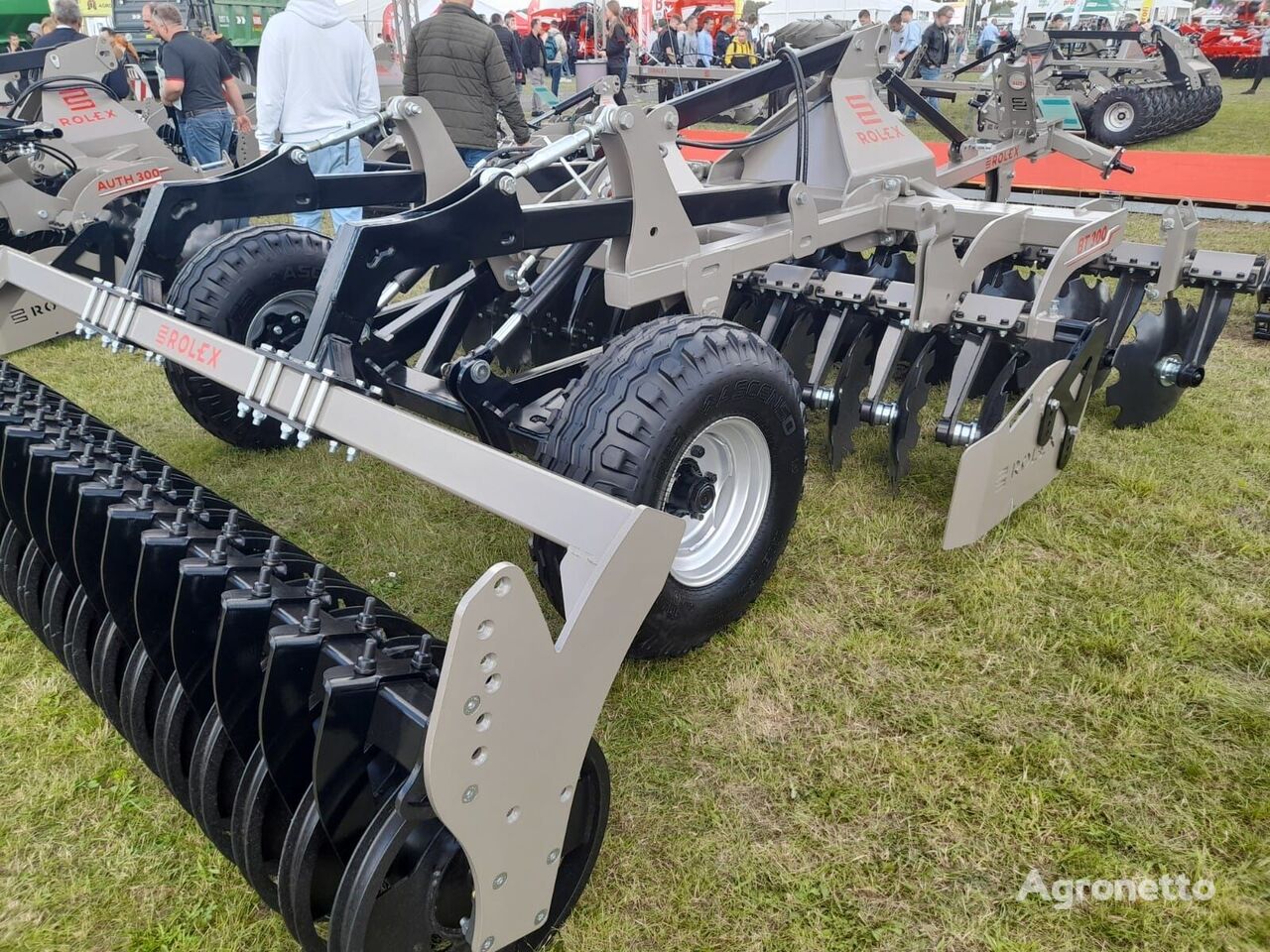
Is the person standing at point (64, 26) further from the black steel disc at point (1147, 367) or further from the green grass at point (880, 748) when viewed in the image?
the black steel disc at point (1147, 367)

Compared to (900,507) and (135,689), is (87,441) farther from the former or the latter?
(900,507)

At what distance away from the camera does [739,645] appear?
9.70 feet

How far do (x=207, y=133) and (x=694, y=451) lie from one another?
672cm

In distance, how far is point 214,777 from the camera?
2004 millimetres

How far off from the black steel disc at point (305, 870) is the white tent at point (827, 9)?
29538mm

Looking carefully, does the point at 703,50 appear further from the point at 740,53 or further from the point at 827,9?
the point at 827,9

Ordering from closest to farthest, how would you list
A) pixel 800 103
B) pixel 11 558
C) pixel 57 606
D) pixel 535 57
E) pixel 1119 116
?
1. pixel 57 606
2. pixel 11 558
3. pixel 800 103
4. pixel 1119 116
5. pixel 535 57

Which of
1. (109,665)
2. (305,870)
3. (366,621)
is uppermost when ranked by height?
(366,621)

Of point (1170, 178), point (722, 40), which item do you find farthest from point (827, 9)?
point (1170, 178)

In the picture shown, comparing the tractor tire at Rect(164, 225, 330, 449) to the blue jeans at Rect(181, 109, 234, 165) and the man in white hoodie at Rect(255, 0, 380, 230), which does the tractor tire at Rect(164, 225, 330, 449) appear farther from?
the blue jeans at Rect(181, 109, 234, 165)

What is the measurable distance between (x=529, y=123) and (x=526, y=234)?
156 inches

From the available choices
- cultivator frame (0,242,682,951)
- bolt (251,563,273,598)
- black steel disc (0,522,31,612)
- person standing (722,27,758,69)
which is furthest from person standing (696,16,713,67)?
bolt (251,563,273,598)

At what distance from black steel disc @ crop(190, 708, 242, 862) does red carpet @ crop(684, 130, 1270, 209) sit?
745cm

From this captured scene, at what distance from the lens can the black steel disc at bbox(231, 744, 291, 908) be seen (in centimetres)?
188
